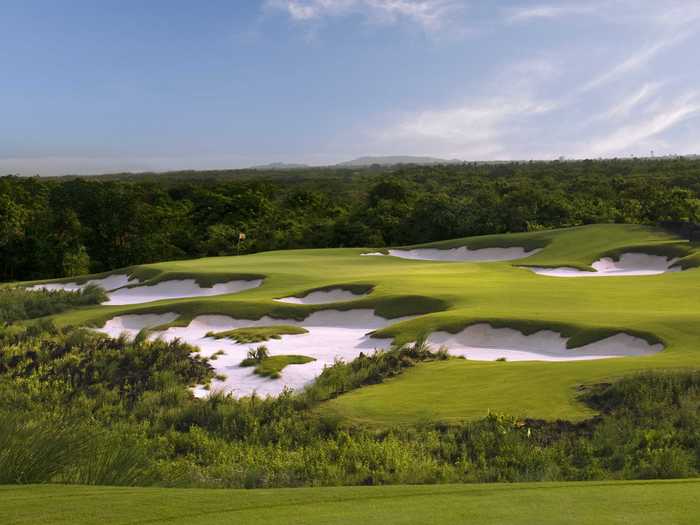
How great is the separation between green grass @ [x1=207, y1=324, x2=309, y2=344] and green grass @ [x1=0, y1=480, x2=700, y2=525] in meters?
12.6

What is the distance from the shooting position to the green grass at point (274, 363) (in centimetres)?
1411

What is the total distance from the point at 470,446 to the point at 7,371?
37.5 ft

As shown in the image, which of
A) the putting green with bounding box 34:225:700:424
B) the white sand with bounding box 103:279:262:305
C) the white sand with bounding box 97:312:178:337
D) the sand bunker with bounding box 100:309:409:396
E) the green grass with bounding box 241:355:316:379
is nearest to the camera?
the putting green with bounding box 34:225:700:424

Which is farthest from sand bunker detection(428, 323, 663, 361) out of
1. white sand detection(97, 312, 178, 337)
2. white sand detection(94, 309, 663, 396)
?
white sand detection(97, 312, 178, 337)

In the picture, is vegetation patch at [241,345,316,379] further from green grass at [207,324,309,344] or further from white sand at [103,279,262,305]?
white sand at [103,279,262,305]

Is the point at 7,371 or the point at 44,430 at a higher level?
the point at 44,430

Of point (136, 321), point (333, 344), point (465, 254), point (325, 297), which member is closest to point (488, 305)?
point (333, 344)

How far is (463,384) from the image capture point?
11734 mm

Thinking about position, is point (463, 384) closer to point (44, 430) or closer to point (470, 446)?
point (470, 446)

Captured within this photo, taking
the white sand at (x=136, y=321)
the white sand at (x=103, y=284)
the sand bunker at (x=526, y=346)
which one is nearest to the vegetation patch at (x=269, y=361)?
the sand bunker at (x=526, y=346)

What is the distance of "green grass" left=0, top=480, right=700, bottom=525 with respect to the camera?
396cm

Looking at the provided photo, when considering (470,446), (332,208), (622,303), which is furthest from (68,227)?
(470,446)

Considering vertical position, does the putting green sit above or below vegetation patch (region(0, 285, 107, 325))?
above

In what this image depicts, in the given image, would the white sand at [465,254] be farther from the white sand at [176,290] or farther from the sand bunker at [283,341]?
the sand bunker at [283,341]
